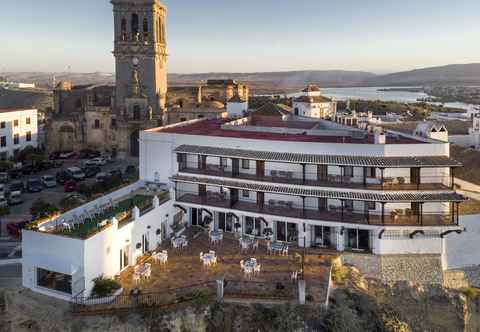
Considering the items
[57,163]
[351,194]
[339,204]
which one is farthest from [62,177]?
[351,194]

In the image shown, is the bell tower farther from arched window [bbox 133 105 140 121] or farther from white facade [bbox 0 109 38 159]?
white facade [bbox 0 109 38 159]

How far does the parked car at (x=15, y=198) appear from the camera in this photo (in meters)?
38.9

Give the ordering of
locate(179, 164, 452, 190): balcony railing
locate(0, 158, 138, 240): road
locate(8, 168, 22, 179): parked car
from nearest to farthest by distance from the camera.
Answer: locate(179, 164, 452, 190): balcony railing, locate(0, 158, 138, 240): road, locate(8, 168, 22, 179): parked car

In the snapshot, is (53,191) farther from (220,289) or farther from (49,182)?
(220,289)

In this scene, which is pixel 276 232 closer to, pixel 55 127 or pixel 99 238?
pixel 99 238

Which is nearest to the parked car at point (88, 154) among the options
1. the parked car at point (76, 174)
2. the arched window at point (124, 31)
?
the parked car at point (76, 174)

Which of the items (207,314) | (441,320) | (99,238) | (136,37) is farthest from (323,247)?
(136,37)

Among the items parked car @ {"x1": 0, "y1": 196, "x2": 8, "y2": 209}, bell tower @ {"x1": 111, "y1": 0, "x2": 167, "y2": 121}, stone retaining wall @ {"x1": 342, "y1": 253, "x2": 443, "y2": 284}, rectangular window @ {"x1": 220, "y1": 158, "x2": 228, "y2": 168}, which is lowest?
stone retaining wall @ {"x1": 342, "y1": 253, "x2": 443, "y2": 284}

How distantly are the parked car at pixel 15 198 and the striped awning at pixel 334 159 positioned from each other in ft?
58.6

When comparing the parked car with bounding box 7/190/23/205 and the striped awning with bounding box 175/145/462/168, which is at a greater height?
the striped awning with bounding box 175/145/462/168

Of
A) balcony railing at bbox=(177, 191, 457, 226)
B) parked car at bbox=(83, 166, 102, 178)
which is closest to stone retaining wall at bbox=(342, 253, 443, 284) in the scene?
balcony railing at bbox=(177, 191, 457, 226)

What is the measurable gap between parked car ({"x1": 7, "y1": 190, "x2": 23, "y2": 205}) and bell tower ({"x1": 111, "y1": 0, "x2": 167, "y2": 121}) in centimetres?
2259

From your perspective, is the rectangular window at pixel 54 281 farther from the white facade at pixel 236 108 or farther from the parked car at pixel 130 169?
the white facade at pixel 236 108

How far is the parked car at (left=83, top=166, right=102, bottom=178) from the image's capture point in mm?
49331
